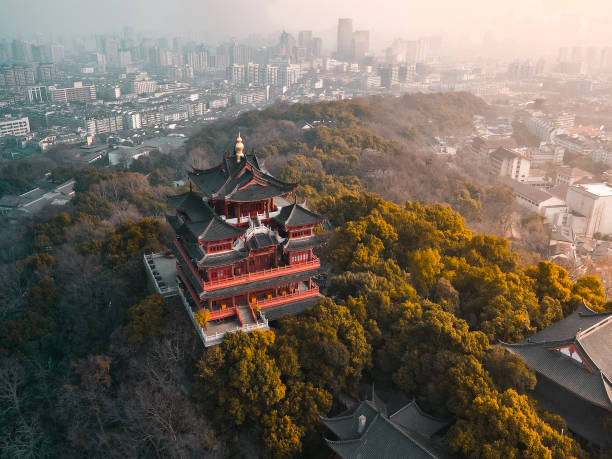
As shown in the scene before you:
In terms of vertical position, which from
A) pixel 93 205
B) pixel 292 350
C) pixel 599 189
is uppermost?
pixel 292 350

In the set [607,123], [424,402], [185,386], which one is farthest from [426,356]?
[607,123]

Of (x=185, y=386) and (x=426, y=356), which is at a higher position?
(x=426, y=356)

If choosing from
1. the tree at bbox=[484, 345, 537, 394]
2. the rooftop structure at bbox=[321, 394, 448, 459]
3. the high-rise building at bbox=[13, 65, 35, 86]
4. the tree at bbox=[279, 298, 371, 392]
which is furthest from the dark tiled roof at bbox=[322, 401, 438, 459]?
the high-rise building at bbox=[13, 65, 35, 86]

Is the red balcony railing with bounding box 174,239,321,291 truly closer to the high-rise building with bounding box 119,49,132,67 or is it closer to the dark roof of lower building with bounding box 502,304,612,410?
the dark roof of lower building with bounding box 502,304,612,410

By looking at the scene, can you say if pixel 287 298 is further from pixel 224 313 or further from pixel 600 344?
pixel 600 344

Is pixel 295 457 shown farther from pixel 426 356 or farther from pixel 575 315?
pixel 575 315

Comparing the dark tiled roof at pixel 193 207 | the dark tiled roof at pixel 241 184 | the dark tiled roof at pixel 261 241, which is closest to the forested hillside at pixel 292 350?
the dark tiled roof at pixel 261 241

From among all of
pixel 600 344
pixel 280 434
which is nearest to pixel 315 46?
pixel 600 344
